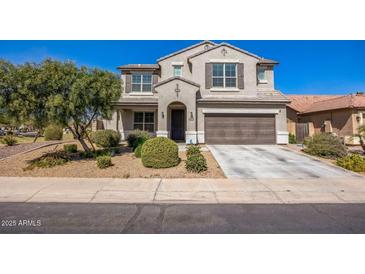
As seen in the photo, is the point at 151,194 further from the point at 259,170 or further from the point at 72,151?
the point at 72,151

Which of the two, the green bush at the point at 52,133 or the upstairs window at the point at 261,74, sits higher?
the upstairs window at the point at 261,74

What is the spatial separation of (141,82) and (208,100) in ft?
22.1

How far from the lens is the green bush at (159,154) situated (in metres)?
9.24

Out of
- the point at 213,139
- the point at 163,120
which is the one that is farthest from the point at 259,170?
the point at 163,120

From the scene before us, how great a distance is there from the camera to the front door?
59.0 feet

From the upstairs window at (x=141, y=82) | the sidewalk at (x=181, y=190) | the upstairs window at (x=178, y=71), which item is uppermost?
the upstairs window at (x=178, y=71)

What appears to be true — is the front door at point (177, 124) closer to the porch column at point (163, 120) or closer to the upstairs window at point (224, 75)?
the porch column at point (163, 120)

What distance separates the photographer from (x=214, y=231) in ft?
13.3

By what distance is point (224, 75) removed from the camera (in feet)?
55.6

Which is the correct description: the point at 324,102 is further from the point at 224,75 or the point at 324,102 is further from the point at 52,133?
the point at 52,133

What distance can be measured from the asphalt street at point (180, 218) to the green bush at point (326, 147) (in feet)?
24.5

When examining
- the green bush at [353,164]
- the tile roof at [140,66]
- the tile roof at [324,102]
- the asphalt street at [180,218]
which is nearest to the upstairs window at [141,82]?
the tile roof at [140,66]

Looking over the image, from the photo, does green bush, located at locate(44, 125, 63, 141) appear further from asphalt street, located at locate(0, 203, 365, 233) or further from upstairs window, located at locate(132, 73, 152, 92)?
asphalt street, located at locate(0, 203, 365, 233)

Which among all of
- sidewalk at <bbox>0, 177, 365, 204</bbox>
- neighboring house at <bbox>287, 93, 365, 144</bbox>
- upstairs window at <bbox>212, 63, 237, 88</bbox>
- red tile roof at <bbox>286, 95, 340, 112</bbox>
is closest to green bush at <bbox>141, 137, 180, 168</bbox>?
sidewalk at <bbox>0, 177, 365, 204</bbox>
